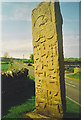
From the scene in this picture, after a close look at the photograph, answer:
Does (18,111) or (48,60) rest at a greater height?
(48,60)

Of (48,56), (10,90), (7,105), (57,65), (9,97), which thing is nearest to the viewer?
(57,65)

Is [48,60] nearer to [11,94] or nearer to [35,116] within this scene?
[35,116]

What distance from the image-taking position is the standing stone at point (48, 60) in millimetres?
3133

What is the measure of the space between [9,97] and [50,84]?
307 centimetres

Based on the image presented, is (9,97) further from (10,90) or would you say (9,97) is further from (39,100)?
(39,100)

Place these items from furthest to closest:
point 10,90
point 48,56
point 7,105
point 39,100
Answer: point 10,90 < point 7,105 < point 39,100 < point 48,56

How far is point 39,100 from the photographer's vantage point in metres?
3.56

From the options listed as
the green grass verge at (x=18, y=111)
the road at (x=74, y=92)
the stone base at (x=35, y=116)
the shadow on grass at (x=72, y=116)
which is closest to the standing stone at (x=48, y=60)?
the stone base at (x=35, y=116)

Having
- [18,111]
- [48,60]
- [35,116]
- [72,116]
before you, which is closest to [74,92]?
[72,116]

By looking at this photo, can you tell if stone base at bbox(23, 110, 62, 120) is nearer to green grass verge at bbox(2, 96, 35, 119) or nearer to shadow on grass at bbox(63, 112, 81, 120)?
green grass verge at bbox(2, 96, 35, 119)

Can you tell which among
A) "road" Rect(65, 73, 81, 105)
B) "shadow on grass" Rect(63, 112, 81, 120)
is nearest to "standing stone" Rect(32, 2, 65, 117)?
"shadow on grass" Rect(63, 112, 81, 120)

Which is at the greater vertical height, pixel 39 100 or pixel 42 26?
pixel 42 26

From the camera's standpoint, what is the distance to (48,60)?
3.32 m

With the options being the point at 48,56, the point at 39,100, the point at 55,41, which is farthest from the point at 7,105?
the point at 55,41
